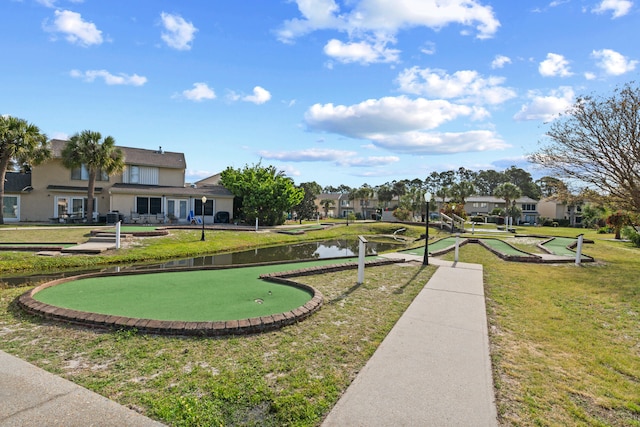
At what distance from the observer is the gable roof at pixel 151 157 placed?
2677 centimetres

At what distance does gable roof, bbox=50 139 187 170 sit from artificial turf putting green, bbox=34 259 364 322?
22.7m

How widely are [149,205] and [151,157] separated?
17.8 feet

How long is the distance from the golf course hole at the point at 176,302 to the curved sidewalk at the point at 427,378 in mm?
1645

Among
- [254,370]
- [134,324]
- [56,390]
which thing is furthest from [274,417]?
[134,324]

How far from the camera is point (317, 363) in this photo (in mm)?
3662

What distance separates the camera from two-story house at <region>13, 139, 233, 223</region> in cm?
2369

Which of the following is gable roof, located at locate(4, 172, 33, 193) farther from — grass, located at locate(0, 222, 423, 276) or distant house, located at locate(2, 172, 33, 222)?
grass, located at locate(0, 222, 423, 276)

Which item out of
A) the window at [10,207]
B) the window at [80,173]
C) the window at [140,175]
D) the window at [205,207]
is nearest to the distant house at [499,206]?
the window at [205,207]

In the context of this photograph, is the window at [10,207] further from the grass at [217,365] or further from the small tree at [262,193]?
the grass at [217,365]

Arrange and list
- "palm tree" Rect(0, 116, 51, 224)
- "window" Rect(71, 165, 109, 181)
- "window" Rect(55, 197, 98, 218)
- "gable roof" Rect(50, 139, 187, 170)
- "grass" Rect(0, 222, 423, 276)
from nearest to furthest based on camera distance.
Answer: "grass" Rect(0, 222, 423, 276), "palm tree" Rect(0, 116, 51, 224), "window" Rect(55, 197, 98, 218), "window" Rect(71, 165, 109, 181), "gable roof" Rect(50, 139, 187, 170)

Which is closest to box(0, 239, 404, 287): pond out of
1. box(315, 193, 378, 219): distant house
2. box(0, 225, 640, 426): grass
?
box(0, 225, 640, 426): grass

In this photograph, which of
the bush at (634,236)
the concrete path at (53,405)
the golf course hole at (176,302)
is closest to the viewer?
the concrete path at (53,405)

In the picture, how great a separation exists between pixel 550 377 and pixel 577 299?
177 inches

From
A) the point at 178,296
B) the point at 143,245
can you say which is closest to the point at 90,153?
the point at 143,245
